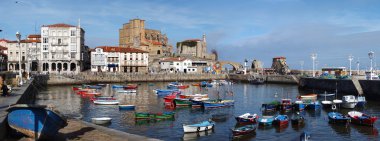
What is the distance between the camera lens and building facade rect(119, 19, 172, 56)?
16975 centimetres

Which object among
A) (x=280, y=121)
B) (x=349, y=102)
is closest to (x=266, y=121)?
(x=280, y=121)

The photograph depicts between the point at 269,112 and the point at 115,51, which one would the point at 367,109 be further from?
the point at 115,51

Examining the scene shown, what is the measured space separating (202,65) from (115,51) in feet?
139

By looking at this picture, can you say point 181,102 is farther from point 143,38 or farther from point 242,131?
point 143,38

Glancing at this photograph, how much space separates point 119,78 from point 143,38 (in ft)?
192

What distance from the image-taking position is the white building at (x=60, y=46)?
383 feet

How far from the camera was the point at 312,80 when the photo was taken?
93.9m

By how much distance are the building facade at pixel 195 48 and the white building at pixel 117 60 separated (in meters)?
49.7

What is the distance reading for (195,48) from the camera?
187750 millimetres

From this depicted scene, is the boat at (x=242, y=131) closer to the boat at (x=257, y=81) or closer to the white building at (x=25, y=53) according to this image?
the boat at (x=257, y=81)

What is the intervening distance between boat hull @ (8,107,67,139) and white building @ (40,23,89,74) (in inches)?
4009

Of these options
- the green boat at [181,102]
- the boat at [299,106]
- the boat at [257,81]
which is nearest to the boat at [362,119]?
the boat at [299,106]

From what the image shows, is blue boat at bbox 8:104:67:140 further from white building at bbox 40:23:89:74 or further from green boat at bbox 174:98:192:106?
white building at bbox 40:23:89:74

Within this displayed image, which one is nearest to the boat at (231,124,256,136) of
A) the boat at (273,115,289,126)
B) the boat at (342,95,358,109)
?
the boat at (273,115,289,126)
